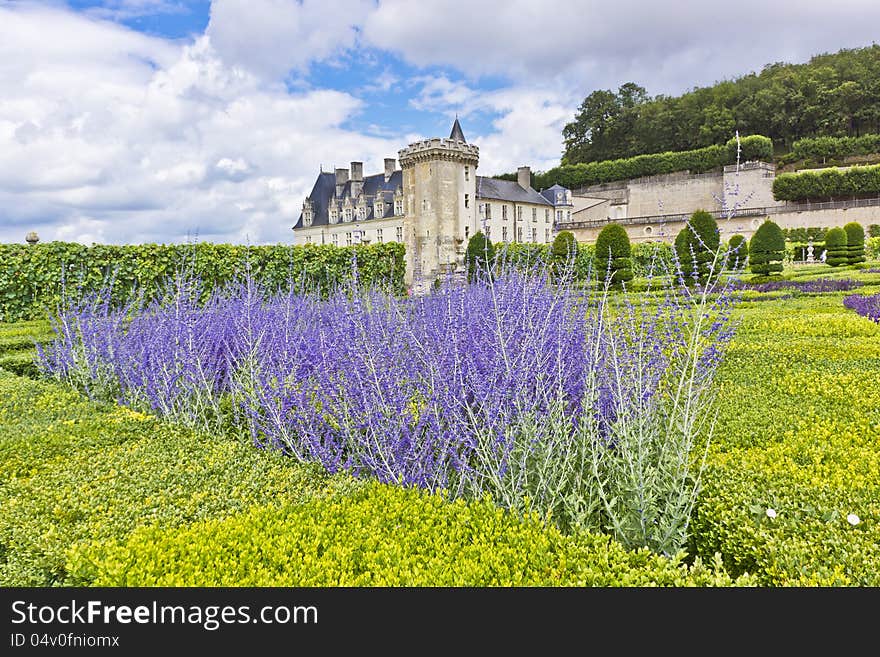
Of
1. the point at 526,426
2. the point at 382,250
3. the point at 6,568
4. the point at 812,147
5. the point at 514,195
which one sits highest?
the point at 812,147

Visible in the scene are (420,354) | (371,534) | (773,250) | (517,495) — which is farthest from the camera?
(773,250)

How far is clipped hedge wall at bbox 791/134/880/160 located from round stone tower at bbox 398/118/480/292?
3347cm

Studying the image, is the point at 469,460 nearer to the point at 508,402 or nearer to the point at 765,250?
the point at 508,402

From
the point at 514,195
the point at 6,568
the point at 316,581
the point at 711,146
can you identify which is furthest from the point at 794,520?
the point at 711,146

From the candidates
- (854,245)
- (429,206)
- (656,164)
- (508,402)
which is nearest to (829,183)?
(656,164)

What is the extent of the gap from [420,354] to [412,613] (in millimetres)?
→ 2138

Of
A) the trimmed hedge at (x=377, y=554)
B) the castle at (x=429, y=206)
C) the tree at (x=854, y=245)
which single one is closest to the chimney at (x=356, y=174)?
the castle at (x=429, y=206)

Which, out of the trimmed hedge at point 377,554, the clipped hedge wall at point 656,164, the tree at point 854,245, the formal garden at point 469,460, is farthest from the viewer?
the clipped hedge wall at point 656,164

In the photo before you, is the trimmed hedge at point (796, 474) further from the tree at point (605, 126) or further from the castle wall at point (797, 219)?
the tree at point (605, 126)

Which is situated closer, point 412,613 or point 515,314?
point 412,613

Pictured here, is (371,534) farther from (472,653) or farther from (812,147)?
(812,147)

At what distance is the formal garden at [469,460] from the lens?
7.90 ft

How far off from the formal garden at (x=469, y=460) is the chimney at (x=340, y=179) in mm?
44257

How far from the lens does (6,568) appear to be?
2.66m
